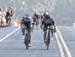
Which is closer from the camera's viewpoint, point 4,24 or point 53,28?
point 53,28

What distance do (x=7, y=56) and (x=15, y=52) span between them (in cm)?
232

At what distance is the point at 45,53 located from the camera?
85.9 feet

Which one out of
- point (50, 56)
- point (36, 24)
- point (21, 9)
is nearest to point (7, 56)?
point (50, 56)

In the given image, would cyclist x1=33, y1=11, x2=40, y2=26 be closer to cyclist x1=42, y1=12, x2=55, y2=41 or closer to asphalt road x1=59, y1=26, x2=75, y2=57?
asphalt road x1=59, y1=26, x2=75, y2=57

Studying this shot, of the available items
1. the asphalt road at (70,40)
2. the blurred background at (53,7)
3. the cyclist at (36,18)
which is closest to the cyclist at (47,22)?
the asphalt road at (70,40)

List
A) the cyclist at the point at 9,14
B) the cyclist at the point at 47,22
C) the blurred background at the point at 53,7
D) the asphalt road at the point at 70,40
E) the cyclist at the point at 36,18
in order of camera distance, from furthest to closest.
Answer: the blurred background at the point at 53,7 → the cyclist at the point at 9,14 → the cyclist at the point at 36,18 → the asphalt road at the point at 70,40 → the cyclist at the point at 47,22

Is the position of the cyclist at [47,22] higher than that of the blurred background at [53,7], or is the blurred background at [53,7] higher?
the cyclist at [47,22]

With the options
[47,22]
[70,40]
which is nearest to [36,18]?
[70,40]

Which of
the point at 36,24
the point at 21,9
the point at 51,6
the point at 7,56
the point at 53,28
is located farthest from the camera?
the point at 51,6

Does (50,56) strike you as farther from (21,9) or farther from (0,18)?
(21,9)

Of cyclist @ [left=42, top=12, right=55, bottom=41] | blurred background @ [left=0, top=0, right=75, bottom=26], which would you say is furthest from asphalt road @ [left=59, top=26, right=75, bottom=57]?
blurred background @ [left=0, top=0, right=75, bottom=26]

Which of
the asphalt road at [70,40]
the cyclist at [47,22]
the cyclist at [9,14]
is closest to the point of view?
the cyclist at [47,22]

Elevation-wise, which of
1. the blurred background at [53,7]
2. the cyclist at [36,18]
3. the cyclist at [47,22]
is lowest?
the blurred background at [53,7]

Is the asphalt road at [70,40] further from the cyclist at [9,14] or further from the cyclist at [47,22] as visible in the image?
the cyclist at [9,14]
